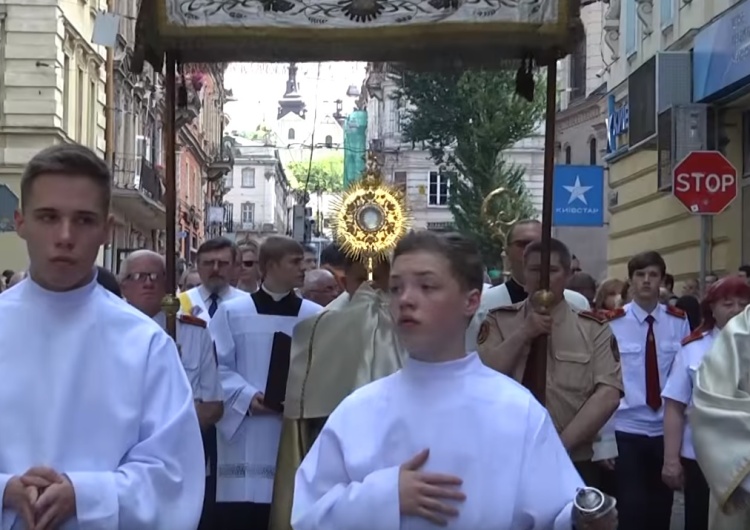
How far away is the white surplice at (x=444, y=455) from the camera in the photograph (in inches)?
149

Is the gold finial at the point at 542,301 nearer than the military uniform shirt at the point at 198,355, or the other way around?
the gold finial at the point at 542,301

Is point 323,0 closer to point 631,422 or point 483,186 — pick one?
point 631,422

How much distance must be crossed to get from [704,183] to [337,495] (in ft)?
26.0

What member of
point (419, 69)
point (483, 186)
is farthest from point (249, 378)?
point (483, 186)

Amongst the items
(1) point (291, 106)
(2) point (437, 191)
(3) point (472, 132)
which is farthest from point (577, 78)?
(1) point (291, 106)

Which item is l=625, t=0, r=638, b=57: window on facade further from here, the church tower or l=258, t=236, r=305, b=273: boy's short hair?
the church tower

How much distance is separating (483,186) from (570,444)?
98.6 ft

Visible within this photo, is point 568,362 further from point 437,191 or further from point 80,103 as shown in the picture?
point 437,191

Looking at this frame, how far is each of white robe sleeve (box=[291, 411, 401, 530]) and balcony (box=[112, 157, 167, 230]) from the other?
3036 centimetres

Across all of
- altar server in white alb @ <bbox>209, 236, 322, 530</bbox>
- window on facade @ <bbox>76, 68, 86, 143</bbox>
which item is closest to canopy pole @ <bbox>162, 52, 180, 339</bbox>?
altar server in white alb @ <bbox>209, 236, 322, 530</bbox>

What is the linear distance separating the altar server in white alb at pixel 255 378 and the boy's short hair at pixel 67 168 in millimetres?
3994

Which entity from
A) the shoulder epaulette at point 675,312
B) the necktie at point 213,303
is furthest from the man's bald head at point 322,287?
the shoulder epaulette at point 675,312

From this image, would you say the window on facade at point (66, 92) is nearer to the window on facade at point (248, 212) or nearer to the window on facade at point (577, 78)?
the window on facade at point (577, 78)

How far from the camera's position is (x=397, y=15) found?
650 cm
